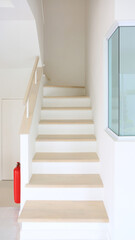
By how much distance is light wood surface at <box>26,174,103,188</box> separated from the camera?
9.67ft

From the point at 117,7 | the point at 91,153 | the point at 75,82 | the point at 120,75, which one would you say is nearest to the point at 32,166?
the point at 91,153

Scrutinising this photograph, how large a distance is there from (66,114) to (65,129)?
44 cm

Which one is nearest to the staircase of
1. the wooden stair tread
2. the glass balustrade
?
the wooden stair tread

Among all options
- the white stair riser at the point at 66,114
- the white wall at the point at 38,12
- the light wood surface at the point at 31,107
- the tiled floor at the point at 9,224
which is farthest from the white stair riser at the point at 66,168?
the white wall at the point at 38,12

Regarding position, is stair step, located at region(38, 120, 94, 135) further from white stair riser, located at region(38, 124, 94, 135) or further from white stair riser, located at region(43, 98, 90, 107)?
white stair riser, located at region(43, 98, 90, 107)

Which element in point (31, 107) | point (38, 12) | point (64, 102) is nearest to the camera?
point (31, 107)

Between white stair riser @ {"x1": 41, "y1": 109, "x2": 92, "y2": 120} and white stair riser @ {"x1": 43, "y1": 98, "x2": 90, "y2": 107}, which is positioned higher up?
white stair riser @ {"x1": 43, "y1": 98, "x2": 90, "y2": 107}

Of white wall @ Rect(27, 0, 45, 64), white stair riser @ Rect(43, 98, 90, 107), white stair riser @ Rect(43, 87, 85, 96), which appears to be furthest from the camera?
white stair riser @ Rect(43, 87, 85, 96)

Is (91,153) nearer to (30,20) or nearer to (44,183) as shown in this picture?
(44,183)

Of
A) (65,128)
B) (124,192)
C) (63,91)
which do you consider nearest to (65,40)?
(63,91)

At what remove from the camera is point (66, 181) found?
3.05m

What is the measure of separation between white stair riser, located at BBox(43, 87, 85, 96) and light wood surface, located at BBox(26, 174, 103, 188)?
2.16 metres

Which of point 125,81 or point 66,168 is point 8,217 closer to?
point 66,168

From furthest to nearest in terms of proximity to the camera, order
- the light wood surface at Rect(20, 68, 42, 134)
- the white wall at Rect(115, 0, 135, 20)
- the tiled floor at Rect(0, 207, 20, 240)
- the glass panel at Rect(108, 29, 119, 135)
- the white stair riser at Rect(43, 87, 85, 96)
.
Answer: the white stair riser at Rect(43, 87, 85, 96), the light wood surface at Rect(20, 68, 42, 134), the tiled floor at Rect(0, 207, 20, 240), the glass panel at Rect(108, 29, 119, 135), the white wall at Rect(115, 0, 135, 20)
